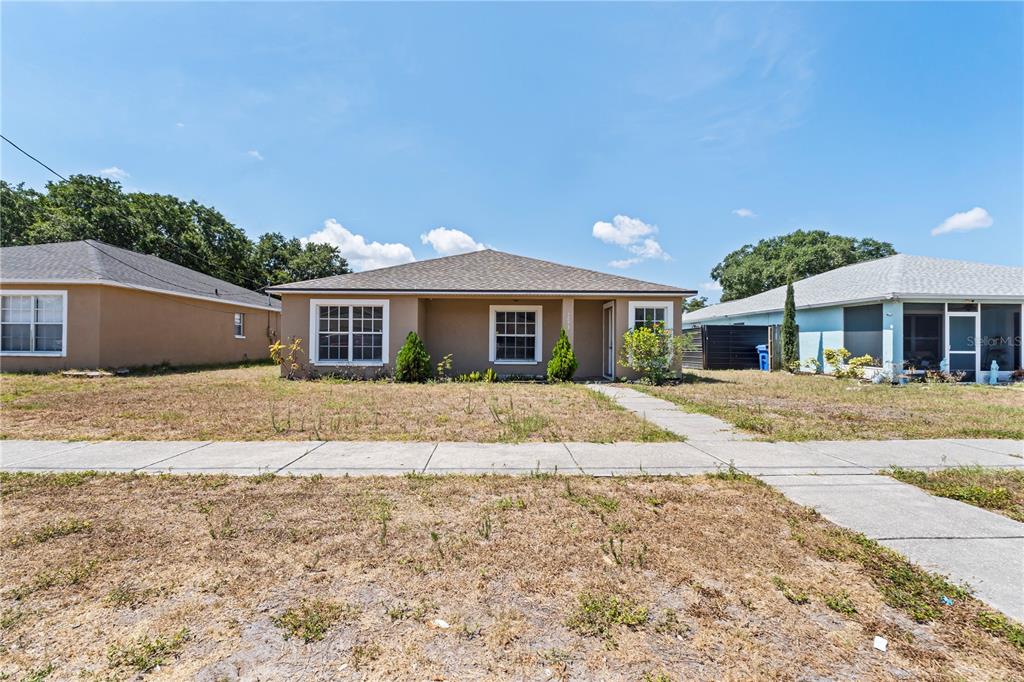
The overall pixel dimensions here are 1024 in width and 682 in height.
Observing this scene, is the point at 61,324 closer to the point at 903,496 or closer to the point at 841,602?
the point at 841,602

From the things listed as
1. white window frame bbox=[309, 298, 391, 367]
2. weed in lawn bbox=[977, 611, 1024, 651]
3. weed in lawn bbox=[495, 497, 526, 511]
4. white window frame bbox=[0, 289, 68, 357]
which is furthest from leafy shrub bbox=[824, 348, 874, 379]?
white window frame bbox=[0, 289, 68, 357]

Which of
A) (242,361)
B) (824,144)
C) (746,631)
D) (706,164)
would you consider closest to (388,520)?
(746,631)

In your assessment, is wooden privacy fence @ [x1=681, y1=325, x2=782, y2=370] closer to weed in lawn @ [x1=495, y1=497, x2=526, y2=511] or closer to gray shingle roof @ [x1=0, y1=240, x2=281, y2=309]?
weed in lawn @ [x1=495, y1=497, x2=526, y2=511]

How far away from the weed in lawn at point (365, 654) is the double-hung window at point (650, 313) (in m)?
12.8

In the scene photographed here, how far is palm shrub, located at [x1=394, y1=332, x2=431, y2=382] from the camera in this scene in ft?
42.9

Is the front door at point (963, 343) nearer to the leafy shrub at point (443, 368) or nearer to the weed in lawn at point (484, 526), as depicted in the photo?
the leafy shrub at point (443, 368)

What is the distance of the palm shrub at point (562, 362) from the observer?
13.4 m

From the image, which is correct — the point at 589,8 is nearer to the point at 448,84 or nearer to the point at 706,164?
the point at 448,84

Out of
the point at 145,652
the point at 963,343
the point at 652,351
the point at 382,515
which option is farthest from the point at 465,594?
the point at 963,343

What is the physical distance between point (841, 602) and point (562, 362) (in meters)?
11.0

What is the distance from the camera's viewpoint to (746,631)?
2.21m

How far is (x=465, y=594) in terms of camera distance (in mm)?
2516

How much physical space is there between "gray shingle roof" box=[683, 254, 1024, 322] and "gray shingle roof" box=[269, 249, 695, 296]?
24.3 ft

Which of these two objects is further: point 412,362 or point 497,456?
point 412,362
